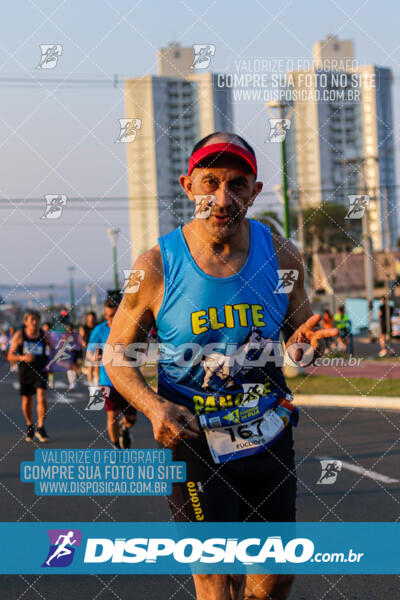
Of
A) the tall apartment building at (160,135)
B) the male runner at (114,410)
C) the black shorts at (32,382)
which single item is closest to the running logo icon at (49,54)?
the male runner at (114,410)

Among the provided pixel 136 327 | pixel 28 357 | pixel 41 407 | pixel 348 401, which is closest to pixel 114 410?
pixel 41 407

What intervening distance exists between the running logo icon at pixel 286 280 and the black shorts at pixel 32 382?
9.09m

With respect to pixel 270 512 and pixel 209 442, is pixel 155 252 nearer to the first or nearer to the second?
pixel 209 442

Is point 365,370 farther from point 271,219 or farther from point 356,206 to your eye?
point 356,206

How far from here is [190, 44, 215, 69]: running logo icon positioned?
7.12 m

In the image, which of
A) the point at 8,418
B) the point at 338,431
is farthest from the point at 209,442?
the point at 8,418

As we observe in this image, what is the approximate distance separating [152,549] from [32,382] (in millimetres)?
6481

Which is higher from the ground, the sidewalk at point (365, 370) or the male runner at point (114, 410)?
the male runner at point (114, 410)

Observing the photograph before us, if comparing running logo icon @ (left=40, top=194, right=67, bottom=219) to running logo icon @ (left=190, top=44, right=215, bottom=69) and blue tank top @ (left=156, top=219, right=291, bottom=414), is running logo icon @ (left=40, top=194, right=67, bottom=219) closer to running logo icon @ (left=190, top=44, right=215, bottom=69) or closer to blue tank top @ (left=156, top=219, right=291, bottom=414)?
running logo icon @ (left=190, top=44, right=215, bottom=69)

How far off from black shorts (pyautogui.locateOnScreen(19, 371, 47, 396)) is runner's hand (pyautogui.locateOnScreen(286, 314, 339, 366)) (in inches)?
362

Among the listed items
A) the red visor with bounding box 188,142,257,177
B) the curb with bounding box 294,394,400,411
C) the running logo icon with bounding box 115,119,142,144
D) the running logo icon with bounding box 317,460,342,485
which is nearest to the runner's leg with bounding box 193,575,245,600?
the red visor with bounding box 188,142,257,177

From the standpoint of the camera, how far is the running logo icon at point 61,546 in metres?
5.91

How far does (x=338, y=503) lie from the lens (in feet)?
24.3

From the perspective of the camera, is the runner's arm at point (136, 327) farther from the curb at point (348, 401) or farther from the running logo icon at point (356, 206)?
the curb at point (348, 401)
